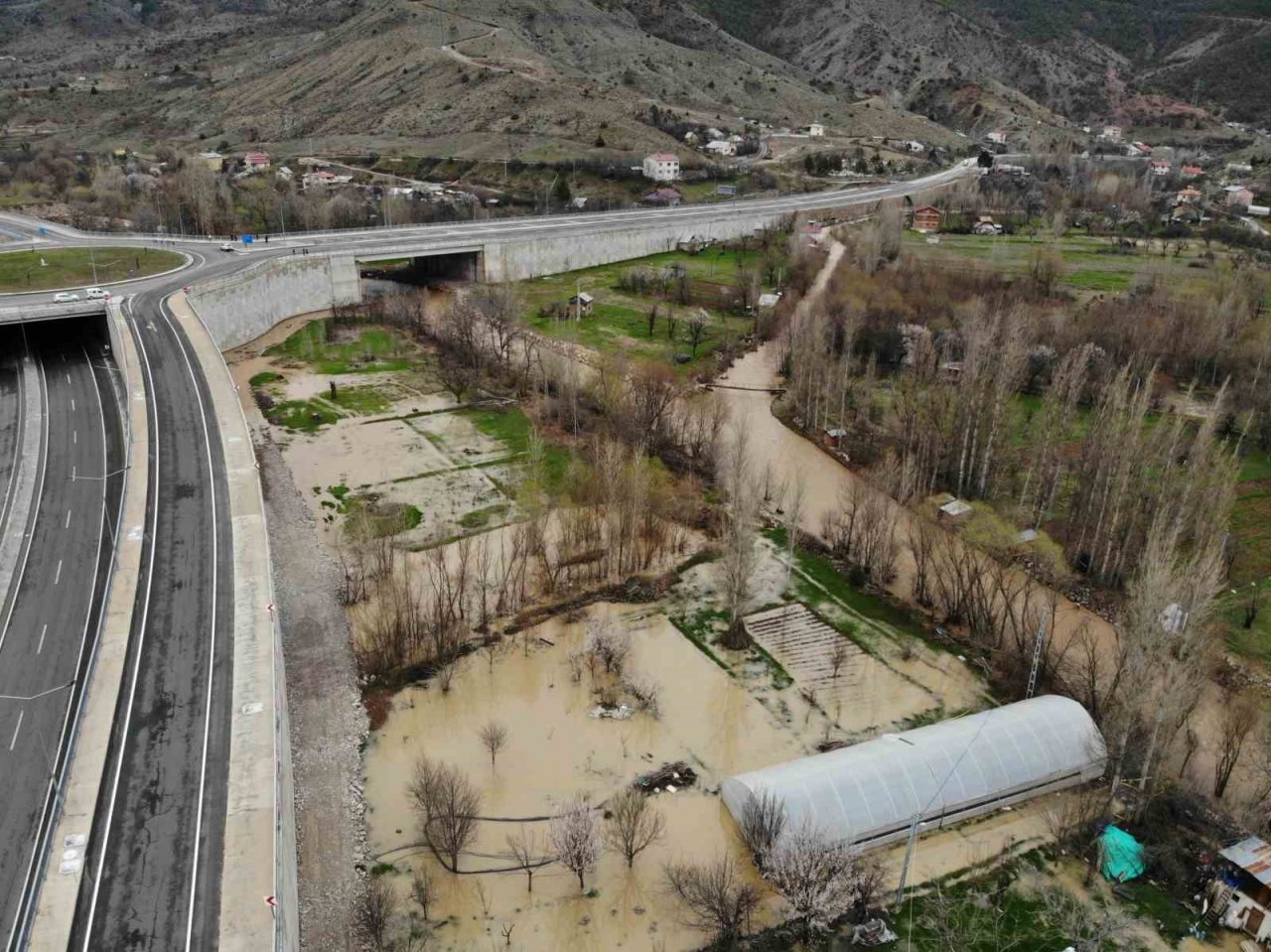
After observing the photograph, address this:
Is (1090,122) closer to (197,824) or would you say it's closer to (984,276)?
(984,276)

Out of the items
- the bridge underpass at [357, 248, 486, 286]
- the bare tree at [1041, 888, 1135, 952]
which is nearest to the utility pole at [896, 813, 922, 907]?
the bare tree at [1041, 888, 1135, 952]

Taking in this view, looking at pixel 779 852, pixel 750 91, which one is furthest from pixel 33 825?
pixel 750 91

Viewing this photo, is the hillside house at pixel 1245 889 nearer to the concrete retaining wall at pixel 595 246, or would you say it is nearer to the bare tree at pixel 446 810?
the bare tree at pixel 446 810

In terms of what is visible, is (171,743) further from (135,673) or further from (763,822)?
(763,822)

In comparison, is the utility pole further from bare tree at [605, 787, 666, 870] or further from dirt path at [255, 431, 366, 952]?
dirt path at [255, 431, 366, 952]

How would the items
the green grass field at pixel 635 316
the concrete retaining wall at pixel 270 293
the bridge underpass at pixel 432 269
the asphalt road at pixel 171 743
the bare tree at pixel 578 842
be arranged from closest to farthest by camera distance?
the asphalt road at pixel 171 743 < the bare tree at pixel 578 842 < the concrete retaining wall at pixel 270 293 < the green grass field at pixel 635 316 < the bridge underpass at pixel 432 269

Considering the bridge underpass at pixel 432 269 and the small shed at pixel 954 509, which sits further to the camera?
the bridge underpass at pixel 432 269

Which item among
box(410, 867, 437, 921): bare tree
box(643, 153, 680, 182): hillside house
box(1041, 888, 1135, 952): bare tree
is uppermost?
box(643, 153, 680, 182): hillside house

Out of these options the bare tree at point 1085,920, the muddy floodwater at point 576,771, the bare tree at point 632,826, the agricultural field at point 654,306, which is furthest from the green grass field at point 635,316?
the bare tree at point 1085,920
